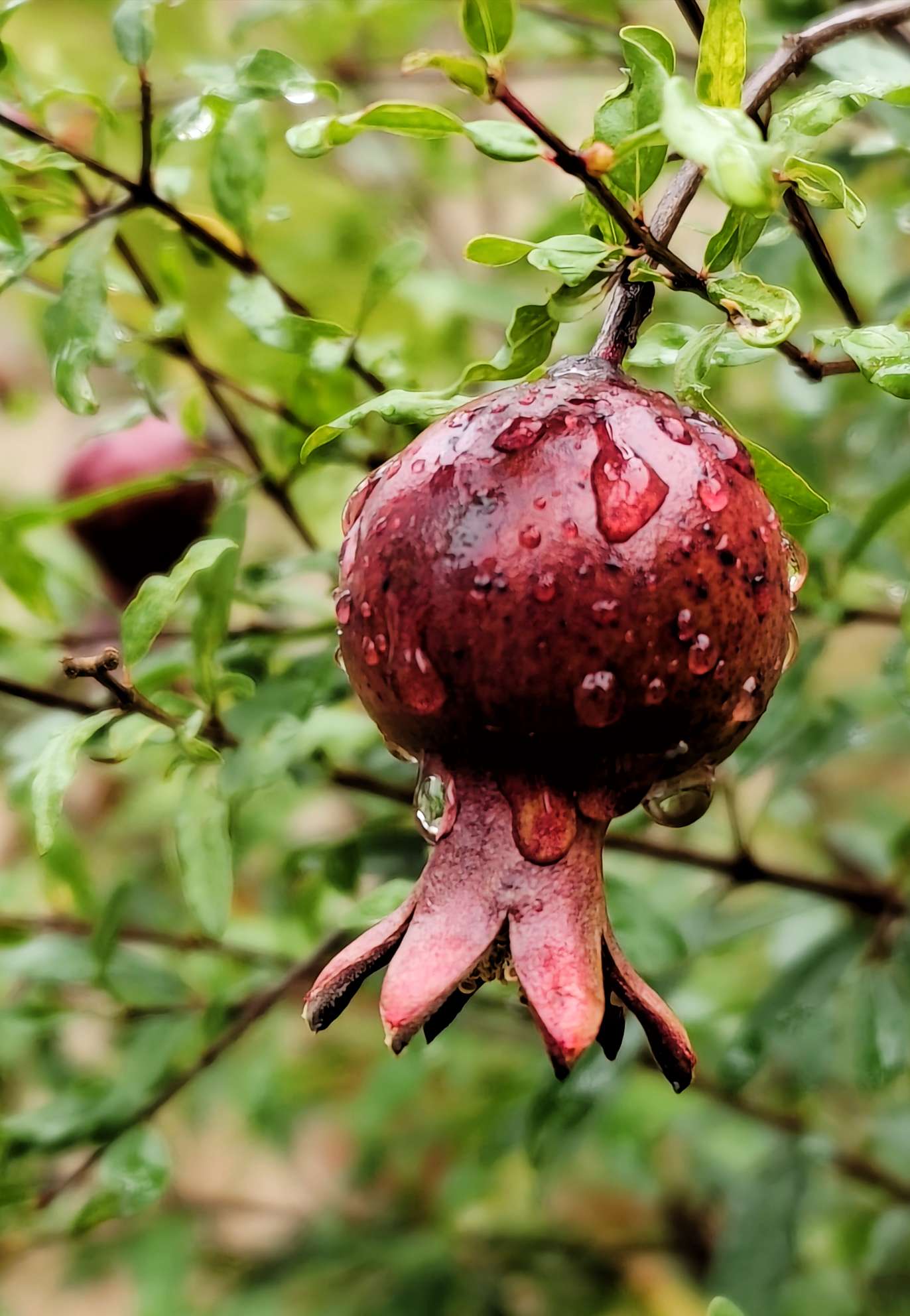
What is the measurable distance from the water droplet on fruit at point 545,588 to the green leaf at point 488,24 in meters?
0.19

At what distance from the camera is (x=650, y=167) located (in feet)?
1.58

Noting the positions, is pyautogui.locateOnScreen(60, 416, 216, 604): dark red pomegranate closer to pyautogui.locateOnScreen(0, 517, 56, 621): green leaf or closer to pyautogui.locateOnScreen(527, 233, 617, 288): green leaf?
pyautogui.locateOnScreen(0, 517, 56, 621): green leaf

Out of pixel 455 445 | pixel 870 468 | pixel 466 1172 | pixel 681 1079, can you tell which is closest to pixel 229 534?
pixel 455 445

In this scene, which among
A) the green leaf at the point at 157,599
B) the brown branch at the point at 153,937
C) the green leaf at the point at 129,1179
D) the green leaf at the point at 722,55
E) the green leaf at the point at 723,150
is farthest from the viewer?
the brown branch at the point at 153,937

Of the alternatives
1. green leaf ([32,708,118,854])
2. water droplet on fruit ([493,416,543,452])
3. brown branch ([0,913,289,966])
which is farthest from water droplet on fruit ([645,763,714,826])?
brown branch ([0,913,289,966])

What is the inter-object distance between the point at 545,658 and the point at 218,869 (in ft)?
1.01

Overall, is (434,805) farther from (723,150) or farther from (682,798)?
(723,150)

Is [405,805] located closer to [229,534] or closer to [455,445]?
[229,534]

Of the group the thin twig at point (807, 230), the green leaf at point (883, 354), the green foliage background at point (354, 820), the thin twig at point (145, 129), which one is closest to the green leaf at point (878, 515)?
the green foliage background at point (354, 820)

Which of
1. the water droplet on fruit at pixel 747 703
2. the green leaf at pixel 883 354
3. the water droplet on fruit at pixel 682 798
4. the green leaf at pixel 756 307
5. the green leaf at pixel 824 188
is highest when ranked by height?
the green leaf at pixel 824 188

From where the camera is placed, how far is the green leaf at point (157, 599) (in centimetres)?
58

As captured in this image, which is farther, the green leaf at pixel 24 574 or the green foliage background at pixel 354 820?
the green leaf at pixel 24 574

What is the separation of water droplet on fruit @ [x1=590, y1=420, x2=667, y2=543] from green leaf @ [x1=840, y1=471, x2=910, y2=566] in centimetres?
34

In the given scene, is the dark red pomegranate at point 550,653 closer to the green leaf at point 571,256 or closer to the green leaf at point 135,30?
the green leaf at point 571,256
